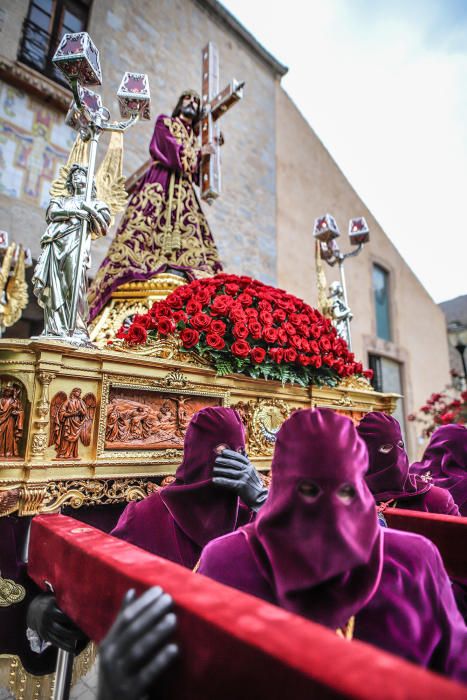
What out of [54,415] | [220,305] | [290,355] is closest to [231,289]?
[220,305]

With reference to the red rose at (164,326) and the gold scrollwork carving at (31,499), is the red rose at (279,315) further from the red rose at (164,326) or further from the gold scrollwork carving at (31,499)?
the gold scrollwork carving at (31,499)

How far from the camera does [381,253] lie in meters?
12.9

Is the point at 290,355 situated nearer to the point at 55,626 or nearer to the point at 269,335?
the point at 269,335

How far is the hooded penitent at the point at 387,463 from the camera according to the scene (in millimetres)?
2436

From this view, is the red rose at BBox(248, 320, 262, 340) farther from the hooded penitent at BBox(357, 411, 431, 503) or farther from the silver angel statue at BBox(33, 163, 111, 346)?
the silver angel statue at BBox(33, 163, 111, 346)

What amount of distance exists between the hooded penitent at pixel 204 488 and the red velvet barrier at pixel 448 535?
2.75 feet

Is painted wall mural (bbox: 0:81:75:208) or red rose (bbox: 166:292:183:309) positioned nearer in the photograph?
red rose (bbox: 166:292:183:309)

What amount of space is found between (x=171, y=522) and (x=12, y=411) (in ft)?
3.26

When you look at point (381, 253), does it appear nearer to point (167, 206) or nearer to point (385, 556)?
point (167, 206)

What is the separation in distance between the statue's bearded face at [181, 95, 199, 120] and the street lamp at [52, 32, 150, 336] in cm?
207

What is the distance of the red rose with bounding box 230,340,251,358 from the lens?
2.87 meters

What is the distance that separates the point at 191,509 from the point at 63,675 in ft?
2.45

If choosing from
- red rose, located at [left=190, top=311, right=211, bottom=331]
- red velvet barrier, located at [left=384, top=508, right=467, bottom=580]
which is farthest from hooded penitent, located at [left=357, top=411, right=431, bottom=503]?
red rose, located at [left=190, top=311, right=211, bottom=331]

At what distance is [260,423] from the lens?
121 inches
